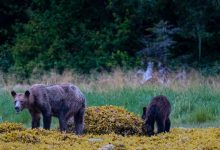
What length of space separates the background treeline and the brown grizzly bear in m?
20.6

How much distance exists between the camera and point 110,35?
35531 mm

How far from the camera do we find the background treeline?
33.6m

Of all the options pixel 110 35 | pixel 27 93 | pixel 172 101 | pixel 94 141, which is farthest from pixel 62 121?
pixel 110 35

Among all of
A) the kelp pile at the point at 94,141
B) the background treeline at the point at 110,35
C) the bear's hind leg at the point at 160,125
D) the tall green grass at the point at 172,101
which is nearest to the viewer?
the kelp pile at the point at 94,141

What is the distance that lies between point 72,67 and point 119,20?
3.89 m

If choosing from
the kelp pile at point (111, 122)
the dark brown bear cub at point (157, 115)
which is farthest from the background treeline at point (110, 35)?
the dark brown bear cub at point (157, 115)

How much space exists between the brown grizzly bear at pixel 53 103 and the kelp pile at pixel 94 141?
52.8 inches

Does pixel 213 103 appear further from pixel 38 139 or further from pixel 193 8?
pixel 193 8

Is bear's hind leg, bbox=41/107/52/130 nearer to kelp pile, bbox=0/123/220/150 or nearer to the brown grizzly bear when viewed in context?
the brown grizzly bear

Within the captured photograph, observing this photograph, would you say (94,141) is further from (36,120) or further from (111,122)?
(111,122)

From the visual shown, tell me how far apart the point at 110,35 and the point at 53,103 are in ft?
78.7

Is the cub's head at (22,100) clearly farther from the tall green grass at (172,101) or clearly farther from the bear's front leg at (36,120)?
the tall green grass at (172,101)

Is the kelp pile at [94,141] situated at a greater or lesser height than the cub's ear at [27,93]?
lesser

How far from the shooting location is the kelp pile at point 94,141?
8977 mm
